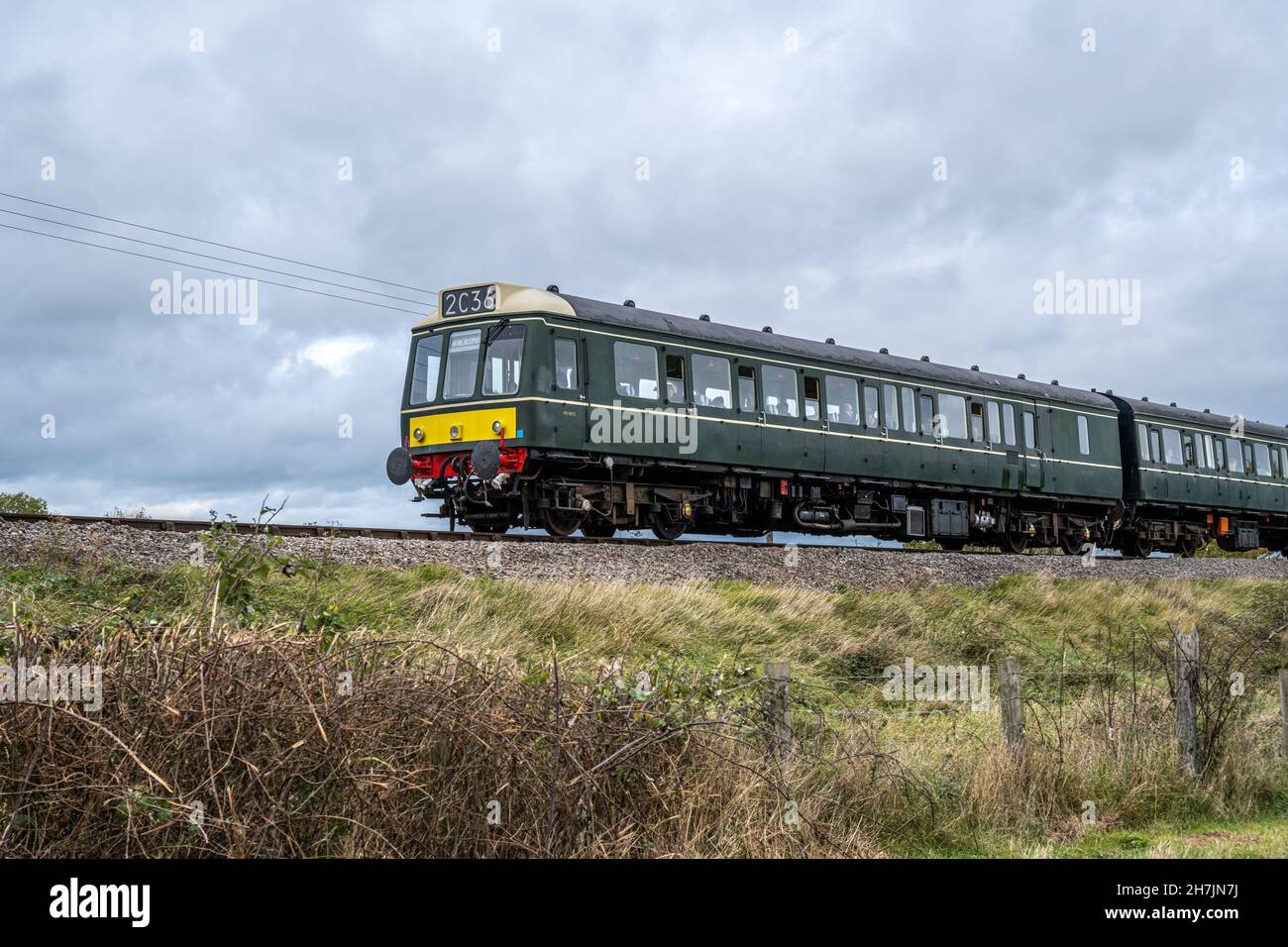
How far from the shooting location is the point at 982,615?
16828 millimetres

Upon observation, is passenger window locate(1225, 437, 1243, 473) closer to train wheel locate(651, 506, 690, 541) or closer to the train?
the train

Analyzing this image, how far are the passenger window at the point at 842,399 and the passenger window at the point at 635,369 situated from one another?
4.21 metres

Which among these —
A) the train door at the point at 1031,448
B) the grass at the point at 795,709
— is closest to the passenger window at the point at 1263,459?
the train door at the point at 1031,448

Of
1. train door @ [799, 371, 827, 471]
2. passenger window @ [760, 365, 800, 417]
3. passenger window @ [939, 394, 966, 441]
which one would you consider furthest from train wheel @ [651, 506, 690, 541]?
passenger window @ [939, 394, 966, 441]

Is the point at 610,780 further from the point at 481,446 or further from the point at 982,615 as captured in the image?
the point at 982,615

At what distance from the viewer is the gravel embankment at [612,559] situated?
11570 mm

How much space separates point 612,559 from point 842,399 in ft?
23.5

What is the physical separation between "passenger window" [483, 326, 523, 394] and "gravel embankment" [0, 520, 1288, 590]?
260 cm

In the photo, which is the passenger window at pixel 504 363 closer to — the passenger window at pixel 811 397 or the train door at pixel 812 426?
the train door at pixel 812 426

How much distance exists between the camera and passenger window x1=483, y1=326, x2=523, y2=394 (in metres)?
16.1

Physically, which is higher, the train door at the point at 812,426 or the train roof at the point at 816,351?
the train roof at the point at 816,351

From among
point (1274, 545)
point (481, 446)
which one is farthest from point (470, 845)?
point (1274, 545)

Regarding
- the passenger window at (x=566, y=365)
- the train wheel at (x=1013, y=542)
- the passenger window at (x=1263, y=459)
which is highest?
the passenger window at (x=1263, y=459)

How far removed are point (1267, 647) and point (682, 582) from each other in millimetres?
8107
